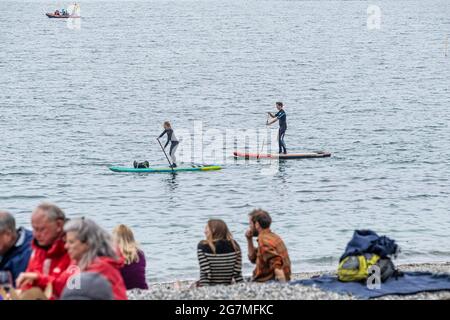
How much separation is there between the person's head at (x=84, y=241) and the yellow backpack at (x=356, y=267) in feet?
21.0

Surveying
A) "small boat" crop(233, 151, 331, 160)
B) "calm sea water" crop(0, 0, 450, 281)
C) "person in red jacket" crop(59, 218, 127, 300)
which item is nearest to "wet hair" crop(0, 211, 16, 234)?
"person in red jacket" crop(59, 218, 127, 300)

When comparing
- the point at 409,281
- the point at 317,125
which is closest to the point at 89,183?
the point at 317,125

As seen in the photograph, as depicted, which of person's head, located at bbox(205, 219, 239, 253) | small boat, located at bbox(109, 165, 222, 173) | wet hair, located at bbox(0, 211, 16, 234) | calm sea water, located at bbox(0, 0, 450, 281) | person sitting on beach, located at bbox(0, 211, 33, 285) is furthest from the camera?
small boat, located at bbox(109, 165, 222, 173)

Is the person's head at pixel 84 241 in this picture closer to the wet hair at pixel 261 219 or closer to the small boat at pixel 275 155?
the wet hair at pixel 261 219

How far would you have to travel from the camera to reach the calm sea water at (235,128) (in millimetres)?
37531

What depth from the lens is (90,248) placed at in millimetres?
11648

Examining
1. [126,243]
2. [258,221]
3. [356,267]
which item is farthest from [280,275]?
[126,243]

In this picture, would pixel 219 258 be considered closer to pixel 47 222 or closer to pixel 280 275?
pixel 280 275

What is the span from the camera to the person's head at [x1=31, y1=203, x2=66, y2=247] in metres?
12.8

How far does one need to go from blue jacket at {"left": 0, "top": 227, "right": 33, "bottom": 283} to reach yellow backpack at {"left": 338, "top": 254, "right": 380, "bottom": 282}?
17.8ft

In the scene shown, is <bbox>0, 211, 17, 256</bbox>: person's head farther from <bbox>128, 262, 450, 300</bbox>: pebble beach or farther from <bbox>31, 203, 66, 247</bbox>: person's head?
<bbox>128, 262, 450, 300</bbox>: pebble beach

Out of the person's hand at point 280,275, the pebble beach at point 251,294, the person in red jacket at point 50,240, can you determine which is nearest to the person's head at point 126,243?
the pebble beach at point 251,294

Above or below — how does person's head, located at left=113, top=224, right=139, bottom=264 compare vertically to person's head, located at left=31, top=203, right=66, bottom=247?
below

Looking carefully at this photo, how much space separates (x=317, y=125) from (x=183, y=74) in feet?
148
